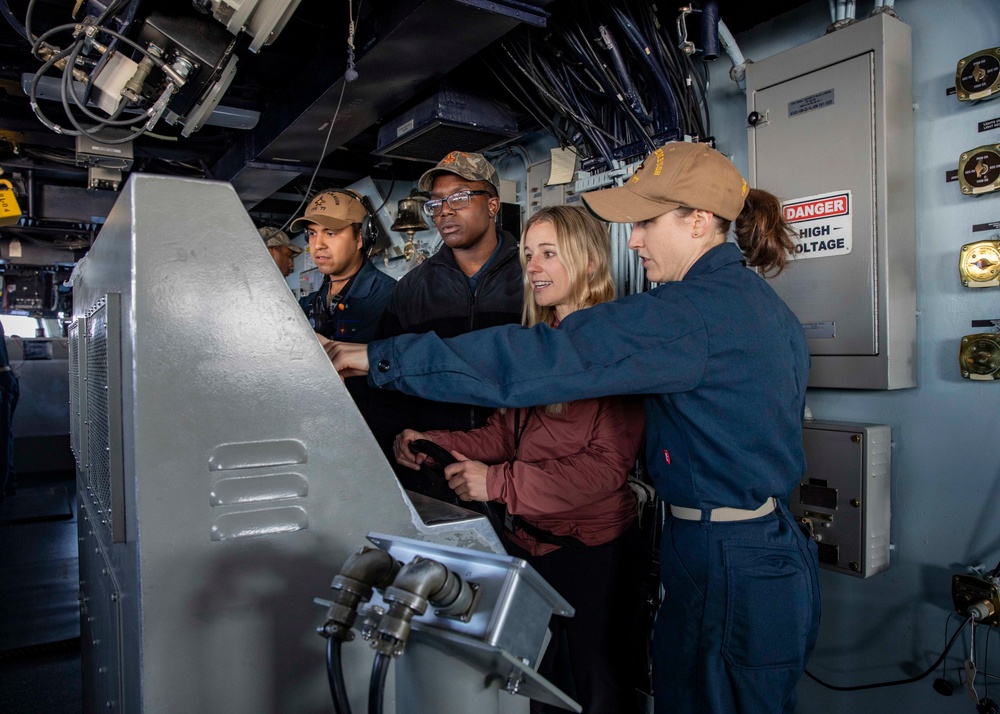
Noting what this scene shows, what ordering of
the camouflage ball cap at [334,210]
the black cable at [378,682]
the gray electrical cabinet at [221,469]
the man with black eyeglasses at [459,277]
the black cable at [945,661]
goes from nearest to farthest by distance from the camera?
the black cable at [378,682], the gray electrical cabinet at [221,469], the black cable at [945,661], the man with black eyeglasses at [459,277], the camouflage ball cap at [334,210]

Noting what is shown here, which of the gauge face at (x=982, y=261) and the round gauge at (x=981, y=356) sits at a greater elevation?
the gauge face at (x=982, y=261)

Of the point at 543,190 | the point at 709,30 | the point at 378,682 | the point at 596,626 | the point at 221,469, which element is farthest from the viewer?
the point at 543,190

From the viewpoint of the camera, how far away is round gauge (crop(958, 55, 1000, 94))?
171 centimetres

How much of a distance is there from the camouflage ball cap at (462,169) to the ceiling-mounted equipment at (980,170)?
136 centimetres

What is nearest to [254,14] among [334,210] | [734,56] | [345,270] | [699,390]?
[334,210]

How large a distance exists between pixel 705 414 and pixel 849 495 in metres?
0.99

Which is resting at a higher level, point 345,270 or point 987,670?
point 345,270

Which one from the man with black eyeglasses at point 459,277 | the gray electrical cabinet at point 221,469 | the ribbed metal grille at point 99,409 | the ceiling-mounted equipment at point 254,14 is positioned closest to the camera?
the gray electrical cabinet at point 221,469

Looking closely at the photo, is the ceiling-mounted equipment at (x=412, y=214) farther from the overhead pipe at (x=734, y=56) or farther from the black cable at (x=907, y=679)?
the black cable at (x=907, y=679)

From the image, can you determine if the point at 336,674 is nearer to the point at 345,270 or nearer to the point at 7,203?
the point at 345,270

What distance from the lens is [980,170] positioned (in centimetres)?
176

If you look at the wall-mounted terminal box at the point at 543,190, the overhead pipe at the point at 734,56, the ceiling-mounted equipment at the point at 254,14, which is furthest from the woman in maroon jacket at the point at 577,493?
the wall-mounted terminal box at the point at 543,190

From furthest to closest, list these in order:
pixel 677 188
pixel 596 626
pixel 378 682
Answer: pixel 596 626 < pixel 677 188 < pixel 378 682

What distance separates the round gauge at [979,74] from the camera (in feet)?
5.61
